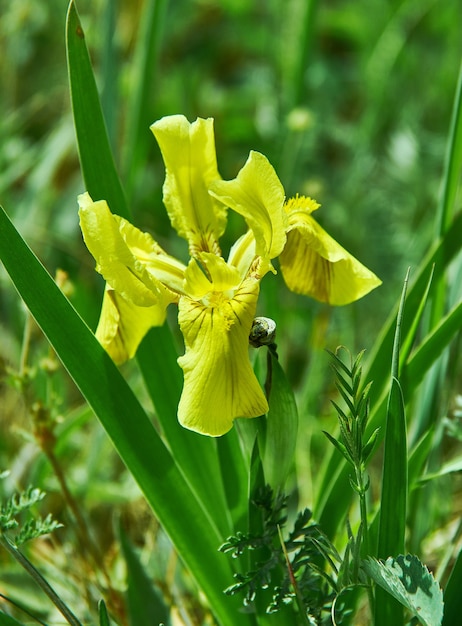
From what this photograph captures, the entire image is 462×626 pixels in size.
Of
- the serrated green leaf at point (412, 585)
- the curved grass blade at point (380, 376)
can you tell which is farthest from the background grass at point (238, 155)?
the serrated green leaf at point (412, 585)

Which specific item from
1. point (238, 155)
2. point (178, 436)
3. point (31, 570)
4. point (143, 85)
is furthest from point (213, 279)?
point (238, 155)

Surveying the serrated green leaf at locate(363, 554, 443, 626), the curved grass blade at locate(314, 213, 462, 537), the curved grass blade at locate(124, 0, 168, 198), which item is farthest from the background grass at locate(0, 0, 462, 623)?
the serrated green leaf at locate(363, 554, 443, 626)

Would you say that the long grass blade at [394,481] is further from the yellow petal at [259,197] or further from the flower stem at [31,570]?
the flower stem at [31,570]

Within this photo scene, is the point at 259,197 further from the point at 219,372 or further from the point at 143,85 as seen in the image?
the point at 143,85

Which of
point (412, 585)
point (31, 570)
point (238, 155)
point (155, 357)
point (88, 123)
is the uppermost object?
point (88, 123)

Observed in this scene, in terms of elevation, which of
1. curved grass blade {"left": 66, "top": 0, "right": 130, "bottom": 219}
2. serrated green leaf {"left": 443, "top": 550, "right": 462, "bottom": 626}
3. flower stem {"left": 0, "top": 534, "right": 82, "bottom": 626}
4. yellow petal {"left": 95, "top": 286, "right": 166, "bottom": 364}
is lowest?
serrated green leaf {"left": 443, "top": 550, "right": 462, "bottom": 626}

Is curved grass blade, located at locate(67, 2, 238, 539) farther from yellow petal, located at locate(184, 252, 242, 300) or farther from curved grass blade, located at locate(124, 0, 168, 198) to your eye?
curved grass blade, located at locate(124, 0, 168, 198)
